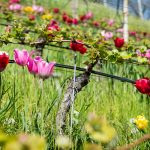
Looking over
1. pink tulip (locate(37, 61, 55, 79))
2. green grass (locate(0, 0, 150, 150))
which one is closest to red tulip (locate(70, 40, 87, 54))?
green grass (locate(0, 0, 150, 150))

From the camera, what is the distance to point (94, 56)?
6.35 ft

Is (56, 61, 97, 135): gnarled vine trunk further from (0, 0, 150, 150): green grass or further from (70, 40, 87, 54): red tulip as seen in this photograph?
(70, 40, 87, 54): red tulip

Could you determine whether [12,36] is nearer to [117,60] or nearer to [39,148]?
[117,60]

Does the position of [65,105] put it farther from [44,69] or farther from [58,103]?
[44,69]

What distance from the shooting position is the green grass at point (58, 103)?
1.45 meters

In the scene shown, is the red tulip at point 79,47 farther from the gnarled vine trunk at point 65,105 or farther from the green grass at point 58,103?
the gnarled vine trunk at point 65,105

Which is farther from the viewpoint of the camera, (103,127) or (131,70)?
(131,70)

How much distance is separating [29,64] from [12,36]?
142cm

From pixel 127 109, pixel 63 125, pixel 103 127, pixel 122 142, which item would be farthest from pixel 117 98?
pixel 103 127

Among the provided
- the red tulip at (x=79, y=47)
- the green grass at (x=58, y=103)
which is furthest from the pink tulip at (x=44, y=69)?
the red tulip at (x=79, y=47)

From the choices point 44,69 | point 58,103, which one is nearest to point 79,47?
point 58,103

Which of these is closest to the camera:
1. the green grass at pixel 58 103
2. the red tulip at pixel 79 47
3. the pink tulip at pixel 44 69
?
the pink tulip at pixel 44 69

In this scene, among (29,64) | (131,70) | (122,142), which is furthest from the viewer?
(131,70)

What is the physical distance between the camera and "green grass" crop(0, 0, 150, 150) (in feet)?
4.75
